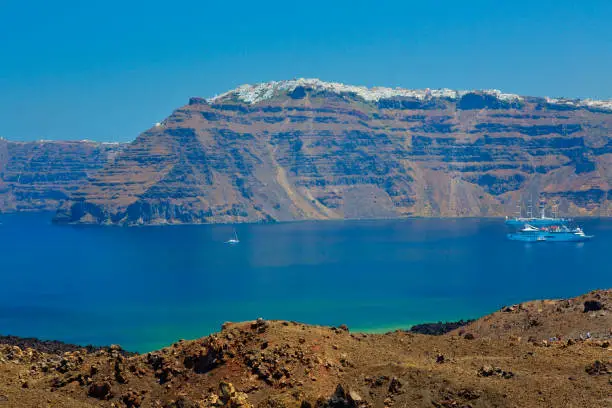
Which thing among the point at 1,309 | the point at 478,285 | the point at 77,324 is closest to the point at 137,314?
the point at 77,324

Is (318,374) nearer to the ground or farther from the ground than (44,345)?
farther from the ground

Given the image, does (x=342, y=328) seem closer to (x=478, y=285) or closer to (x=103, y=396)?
(x=103, y=396)

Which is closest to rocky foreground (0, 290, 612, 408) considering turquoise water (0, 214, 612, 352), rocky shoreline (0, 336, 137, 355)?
rocky shoreline (0, 336, 137, 355)

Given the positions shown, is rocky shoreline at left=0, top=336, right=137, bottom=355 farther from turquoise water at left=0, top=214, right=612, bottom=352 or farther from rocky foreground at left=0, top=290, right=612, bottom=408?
rocky foreground at left=0, top=290, right=612, bottom=408

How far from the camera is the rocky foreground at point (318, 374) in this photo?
3344cm

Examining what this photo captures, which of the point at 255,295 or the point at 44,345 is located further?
the point at 255,295

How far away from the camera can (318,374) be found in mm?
36562

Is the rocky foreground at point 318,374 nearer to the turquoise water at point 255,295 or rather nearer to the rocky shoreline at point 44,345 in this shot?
the rocky shoreline at point 44,345

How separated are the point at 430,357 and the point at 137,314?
94484 mm

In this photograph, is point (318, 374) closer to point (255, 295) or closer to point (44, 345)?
point (44, 345)

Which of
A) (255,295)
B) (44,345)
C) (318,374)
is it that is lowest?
(255,295)

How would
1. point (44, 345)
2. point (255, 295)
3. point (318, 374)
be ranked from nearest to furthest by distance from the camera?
point (318, 374) → point (44, 345) → point (255, 295)

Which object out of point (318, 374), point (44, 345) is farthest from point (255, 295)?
point (318, 374)

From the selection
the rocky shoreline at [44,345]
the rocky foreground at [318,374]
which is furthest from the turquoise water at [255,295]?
the rocky foreground at [318,374]
